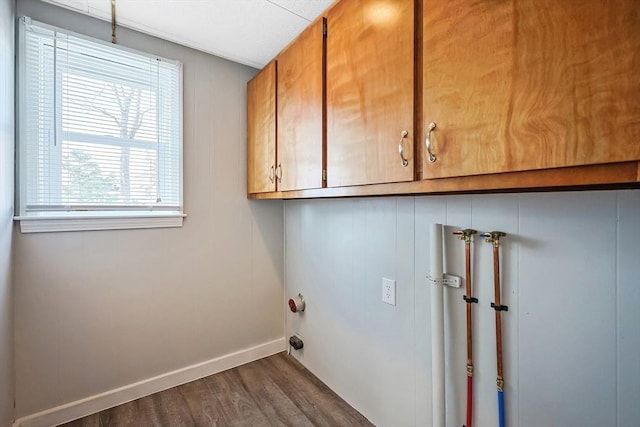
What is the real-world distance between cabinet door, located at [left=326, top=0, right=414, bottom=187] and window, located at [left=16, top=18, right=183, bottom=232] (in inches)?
45.0

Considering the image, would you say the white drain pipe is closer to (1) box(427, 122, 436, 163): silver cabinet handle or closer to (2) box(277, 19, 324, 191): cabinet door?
(1) box(427, 122, 436, 163): silver cabinet handle

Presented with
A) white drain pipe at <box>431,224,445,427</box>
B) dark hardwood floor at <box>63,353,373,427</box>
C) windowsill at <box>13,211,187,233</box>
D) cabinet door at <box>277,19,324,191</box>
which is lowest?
dark hardwood floor at <box>63,353,373,427</box>

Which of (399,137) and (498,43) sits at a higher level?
(498,43)

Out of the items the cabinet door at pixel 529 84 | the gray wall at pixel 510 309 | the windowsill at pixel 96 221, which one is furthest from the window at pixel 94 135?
the cabinet door at pixel 529 84

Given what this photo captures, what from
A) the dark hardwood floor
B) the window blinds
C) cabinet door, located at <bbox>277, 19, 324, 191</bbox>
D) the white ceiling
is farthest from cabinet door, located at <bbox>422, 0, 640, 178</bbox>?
the window blinds

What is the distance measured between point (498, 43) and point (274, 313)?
7.07 ft

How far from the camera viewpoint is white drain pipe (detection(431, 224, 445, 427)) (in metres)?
1.21

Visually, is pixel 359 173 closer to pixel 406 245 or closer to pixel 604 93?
pixel 406 245

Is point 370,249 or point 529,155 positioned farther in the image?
point 370,249

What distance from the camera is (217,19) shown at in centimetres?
156

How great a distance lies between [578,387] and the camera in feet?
2.94

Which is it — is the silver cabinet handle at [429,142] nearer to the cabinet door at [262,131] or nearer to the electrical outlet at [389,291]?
the electrical outlet at [389,291]

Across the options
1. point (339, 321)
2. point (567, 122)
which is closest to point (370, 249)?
point (339, 321)

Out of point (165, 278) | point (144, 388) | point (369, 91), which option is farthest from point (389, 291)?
point (144, 388)
